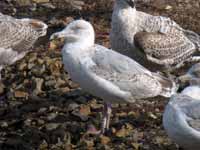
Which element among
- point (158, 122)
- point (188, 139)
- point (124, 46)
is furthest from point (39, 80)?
point (188, 139)

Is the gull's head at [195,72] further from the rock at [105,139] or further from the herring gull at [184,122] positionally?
the rock at [105,139]

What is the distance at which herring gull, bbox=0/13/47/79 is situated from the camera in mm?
9273

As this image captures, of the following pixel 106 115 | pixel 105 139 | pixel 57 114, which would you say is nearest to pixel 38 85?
pixel 57 114

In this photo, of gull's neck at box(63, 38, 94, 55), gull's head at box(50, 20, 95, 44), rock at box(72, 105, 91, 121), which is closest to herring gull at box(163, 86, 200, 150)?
gull's neck at box(63, 38, 94, 55)

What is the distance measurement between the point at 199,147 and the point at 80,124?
171 cm

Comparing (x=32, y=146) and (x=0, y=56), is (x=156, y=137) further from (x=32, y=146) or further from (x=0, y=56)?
(x=0, y=56)

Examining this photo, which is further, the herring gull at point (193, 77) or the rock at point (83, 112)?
the rock at point (83, 112)

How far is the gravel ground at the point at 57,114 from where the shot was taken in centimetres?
738

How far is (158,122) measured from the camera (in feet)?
26.1

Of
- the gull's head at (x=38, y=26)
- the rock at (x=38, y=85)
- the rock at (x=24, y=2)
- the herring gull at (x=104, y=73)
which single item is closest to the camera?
the herring gull at (x=104, y=73)

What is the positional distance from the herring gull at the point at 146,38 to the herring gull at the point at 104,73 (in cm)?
111

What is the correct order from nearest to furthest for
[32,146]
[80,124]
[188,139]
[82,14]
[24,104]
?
[188,139] < [32,146] < [80,124] < [24,104] < [82,14]

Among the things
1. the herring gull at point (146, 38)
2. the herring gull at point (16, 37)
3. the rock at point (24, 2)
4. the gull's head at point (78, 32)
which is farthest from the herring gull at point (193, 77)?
the rock at point (24, 2)

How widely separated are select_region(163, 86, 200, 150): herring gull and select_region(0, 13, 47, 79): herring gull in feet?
10.5
